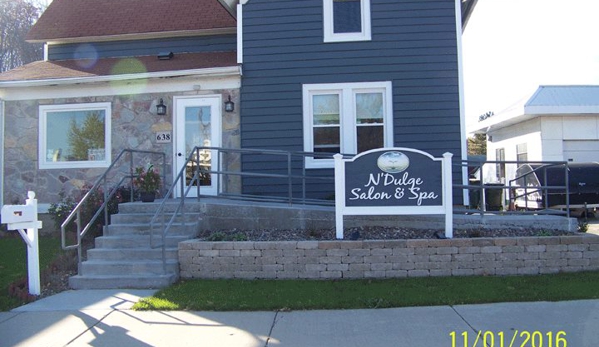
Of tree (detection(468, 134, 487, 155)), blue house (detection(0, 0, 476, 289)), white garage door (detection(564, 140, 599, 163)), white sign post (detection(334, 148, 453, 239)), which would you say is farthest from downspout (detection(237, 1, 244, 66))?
tree (detection(468, 134, 487, 155))

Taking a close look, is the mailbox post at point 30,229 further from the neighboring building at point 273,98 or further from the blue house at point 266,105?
the neighboring building at point 273,98

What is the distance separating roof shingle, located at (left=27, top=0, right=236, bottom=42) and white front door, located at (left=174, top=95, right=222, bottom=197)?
2494 millimetres

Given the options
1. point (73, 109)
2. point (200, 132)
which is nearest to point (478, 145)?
point (200, 132)

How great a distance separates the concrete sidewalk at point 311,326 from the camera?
4.46 m

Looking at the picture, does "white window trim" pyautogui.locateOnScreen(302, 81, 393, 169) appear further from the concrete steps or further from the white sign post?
the concrete steps

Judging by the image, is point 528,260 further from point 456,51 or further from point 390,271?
point 456,51

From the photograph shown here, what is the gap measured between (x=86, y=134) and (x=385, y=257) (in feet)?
25.0

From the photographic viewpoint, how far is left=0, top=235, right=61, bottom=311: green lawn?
20.0 feet

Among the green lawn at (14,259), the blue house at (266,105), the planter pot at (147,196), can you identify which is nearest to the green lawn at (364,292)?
the green lawn at (14,259)

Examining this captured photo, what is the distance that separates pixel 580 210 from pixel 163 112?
12.9 metres

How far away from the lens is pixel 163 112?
33.5 ft

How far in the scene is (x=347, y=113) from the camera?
10250mm

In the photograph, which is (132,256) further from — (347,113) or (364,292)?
(347,113)

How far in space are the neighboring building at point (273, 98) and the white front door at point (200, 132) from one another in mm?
31
